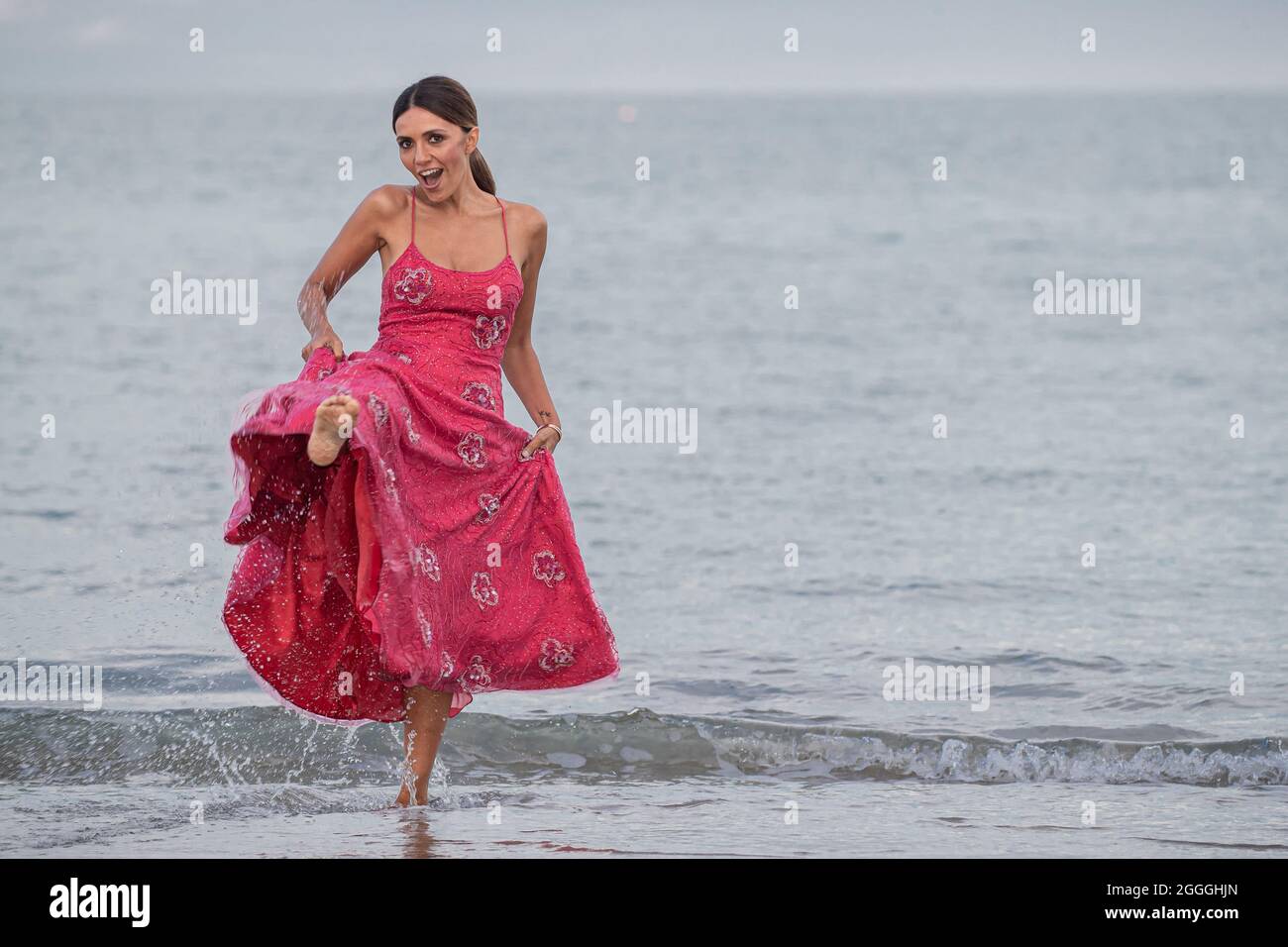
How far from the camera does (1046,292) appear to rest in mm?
23500

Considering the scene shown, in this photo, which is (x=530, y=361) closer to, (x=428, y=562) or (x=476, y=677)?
(x=428, y=562)

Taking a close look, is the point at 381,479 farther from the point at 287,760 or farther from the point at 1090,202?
the point at 1090,202

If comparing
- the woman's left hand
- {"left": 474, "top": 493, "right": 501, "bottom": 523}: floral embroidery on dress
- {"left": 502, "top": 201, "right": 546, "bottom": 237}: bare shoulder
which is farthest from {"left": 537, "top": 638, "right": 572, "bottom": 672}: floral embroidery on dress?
{"left": 502, "top": 201, "right": 546, "bottom": 237}: bare shoulder

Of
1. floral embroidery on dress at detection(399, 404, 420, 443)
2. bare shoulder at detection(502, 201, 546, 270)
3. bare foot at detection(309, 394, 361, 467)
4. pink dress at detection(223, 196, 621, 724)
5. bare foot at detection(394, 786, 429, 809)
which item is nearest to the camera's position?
bare foot at detection(309, 394, 361, 467)

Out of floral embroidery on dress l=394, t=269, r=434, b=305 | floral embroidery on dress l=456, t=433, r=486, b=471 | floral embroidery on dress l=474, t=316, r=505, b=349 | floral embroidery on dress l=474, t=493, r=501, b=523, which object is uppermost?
floral embroidery on dress l=394, t=269, r=434, b=305

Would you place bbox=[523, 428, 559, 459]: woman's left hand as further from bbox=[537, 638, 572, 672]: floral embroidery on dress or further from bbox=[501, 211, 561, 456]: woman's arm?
bbox=[537, 638, 572, 672]: floral embroidery on dress

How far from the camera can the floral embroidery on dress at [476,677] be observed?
5480mm

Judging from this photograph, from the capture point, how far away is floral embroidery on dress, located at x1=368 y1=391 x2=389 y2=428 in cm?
502

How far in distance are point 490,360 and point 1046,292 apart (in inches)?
747

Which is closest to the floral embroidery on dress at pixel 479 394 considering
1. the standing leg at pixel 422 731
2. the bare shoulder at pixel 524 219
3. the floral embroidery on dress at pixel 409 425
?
the floral embroidery on dress at pixel 409 425

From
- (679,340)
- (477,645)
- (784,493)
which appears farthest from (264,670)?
(679,340)

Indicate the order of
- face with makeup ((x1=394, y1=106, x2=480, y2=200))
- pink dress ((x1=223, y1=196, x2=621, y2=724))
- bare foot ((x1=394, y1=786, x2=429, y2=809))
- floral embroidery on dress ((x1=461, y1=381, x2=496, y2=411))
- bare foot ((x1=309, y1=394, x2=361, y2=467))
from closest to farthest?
bare foot ((x1=309, y1=394, x2=361, y2=467)), pink dress ((x1=223, y1=196, x2=621, y2=724)), face with makeup ((x1=394, y1=106, x2=480, y2=200)), floral embroidery on dress ((x1=461, y1=381, x2=496, y2=411)), bare foot ((x1=394, y1=786, x2=429, y2=809))

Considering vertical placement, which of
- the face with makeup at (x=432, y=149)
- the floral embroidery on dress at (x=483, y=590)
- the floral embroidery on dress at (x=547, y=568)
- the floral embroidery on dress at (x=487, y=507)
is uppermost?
the face with makeup at (x=432, y=149)

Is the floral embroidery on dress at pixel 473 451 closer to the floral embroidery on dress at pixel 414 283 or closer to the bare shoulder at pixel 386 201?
the floral embroidery on dress at pixel 414 283
